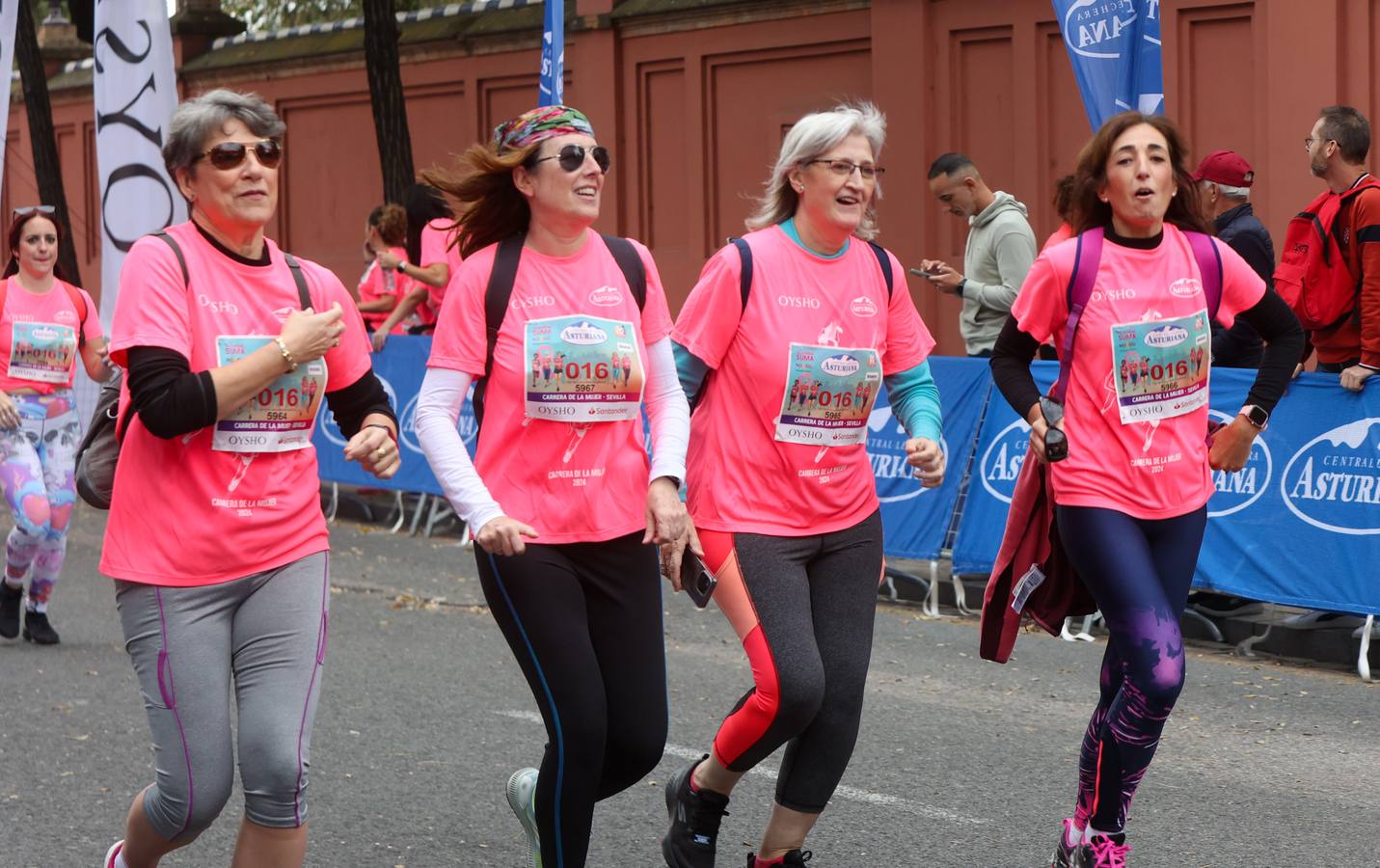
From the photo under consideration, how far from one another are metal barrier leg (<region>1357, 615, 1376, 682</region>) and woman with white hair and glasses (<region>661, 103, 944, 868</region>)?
3939 mm

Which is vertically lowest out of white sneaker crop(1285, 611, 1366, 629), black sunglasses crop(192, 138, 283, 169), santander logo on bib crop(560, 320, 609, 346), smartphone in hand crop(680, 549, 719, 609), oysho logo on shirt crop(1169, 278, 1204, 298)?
white sneaker crop(1285, 611, 1366, 629)

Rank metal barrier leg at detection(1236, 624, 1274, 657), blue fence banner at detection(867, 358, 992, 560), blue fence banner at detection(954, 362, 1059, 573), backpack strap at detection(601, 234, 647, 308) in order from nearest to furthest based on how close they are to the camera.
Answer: backpack strap at detection(601, 234, 647, 308)
metal barrier leg at detection(1236, 624, 1274, 657)
blue fence banner at detection(954, 362, 1059, 573)
blue fence banner at detection(867, 358, 992, 560)

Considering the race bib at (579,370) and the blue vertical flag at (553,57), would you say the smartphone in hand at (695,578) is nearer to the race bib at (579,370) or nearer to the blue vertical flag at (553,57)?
the race bib at (579,370)

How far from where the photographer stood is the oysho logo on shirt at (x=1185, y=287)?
514cm

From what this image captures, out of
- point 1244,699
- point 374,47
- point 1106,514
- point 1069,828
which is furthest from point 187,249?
point 374,47

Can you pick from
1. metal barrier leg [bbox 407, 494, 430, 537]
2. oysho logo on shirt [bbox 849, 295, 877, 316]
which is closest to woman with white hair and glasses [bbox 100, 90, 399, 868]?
oysho logo on shirt [bbox 849, 295, 877, 316]

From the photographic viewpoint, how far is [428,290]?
1401cm

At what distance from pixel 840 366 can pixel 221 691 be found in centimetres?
178

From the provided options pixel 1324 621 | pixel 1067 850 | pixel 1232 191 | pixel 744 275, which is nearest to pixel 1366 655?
pixel 1324 621

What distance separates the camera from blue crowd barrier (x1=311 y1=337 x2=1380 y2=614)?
8.34 meters

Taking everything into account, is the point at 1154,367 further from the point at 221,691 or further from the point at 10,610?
the point at 10,610

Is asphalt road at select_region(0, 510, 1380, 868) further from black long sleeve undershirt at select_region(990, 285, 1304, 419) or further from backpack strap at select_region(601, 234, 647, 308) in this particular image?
backpack strap at select_region(601, 234, 647, 308)

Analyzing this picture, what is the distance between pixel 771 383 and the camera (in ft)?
16.2

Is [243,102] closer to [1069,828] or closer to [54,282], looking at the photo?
[1069,828]
